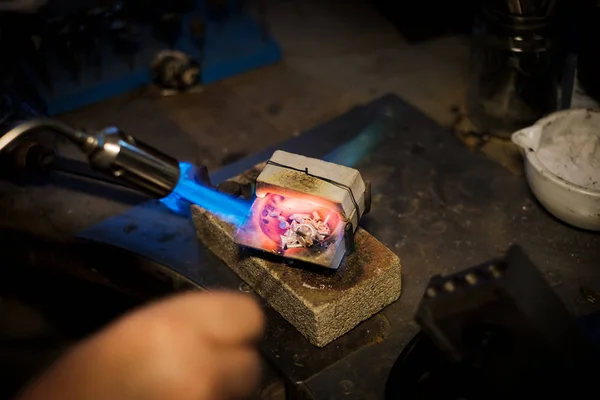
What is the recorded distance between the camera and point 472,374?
1.00m

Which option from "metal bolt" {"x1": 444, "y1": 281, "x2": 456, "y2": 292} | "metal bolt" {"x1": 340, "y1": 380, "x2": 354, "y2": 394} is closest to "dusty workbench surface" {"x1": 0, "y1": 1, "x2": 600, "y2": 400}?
"metal bolt" {"x1": 340, "y1": 380, "x2": 354, "y2": 394}

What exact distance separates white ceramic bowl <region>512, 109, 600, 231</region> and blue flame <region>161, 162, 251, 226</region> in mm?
524

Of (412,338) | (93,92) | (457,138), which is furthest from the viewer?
(93,92)

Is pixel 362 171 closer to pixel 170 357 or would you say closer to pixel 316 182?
pixel 316 182

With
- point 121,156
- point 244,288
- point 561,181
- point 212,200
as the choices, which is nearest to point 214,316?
point 244,288

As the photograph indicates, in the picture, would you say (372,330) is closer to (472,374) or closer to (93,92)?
(472,374)

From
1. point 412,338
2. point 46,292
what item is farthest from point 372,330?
point 46,292

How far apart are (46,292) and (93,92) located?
68 cm

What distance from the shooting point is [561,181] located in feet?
4.18

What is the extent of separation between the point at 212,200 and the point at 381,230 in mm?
326

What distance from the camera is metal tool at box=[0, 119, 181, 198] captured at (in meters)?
0.99

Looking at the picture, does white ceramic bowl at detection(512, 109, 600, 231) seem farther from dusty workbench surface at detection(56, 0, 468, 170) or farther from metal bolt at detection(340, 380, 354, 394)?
metal bolt at detection(340, 380, 354, 394)

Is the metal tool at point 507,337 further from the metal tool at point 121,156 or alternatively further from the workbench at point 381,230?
the metal tool at point 121,156

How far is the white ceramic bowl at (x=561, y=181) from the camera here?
4.15 feet
